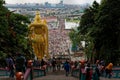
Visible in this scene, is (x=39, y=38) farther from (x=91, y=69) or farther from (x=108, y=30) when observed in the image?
(x=91, y=69)

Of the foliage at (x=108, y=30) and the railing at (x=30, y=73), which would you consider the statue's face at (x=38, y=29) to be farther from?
the railing at (x=30, y=73)

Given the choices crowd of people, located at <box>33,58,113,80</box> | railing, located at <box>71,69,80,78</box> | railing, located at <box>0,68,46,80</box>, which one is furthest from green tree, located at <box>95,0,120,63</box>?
railing, located at <box>71,69,80,78</box>

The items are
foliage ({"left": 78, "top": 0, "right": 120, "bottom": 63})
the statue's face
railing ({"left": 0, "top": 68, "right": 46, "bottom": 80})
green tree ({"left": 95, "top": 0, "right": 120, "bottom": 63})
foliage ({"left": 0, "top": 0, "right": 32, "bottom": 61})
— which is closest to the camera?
railing ({"left": 0, "top": 68, "right": 46, "bottom": 80})

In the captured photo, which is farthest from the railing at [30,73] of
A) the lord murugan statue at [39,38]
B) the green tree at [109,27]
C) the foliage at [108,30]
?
the lord murugan statue at [39,38]

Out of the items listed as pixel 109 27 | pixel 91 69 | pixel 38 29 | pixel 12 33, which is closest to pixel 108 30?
pixel 109 27

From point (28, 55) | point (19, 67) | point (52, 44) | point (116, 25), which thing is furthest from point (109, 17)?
point (52, 44)

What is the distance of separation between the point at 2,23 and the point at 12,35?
1.76m

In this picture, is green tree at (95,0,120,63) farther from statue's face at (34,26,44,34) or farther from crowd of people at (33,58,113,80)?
statue's face at (34,26,44,34)

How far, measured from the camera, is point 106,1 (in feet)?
138

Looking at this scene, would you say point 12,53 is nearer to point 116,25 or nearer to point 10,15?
point 10,15

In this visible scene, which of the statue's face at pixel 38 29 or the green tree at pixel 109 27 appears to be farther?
the statue's face at pixel 38 29

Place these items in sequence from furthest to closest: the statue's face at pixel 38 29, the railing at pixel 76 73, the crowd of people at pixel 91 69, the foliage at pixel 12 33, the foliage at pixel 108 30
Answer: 1. the statue's face at pixel 38 29
2. the foliage at pixel 108 30
3. the foliage at pixel 12 33
4. the railing at pixel 76 73
5. the crowd of people at pixel 91 69

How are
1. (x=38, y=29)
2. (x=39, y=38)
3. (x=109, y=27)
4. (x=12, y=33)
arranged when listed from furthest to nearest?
(x=38, y=29)
(x=39, y=38)
(x=109, y=27)
(x=12, y=33)

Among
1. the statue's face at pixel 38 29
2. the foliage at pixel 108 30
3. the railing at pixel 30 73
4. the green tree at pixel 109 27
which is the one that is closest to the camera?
the railing at pixel 30 73
